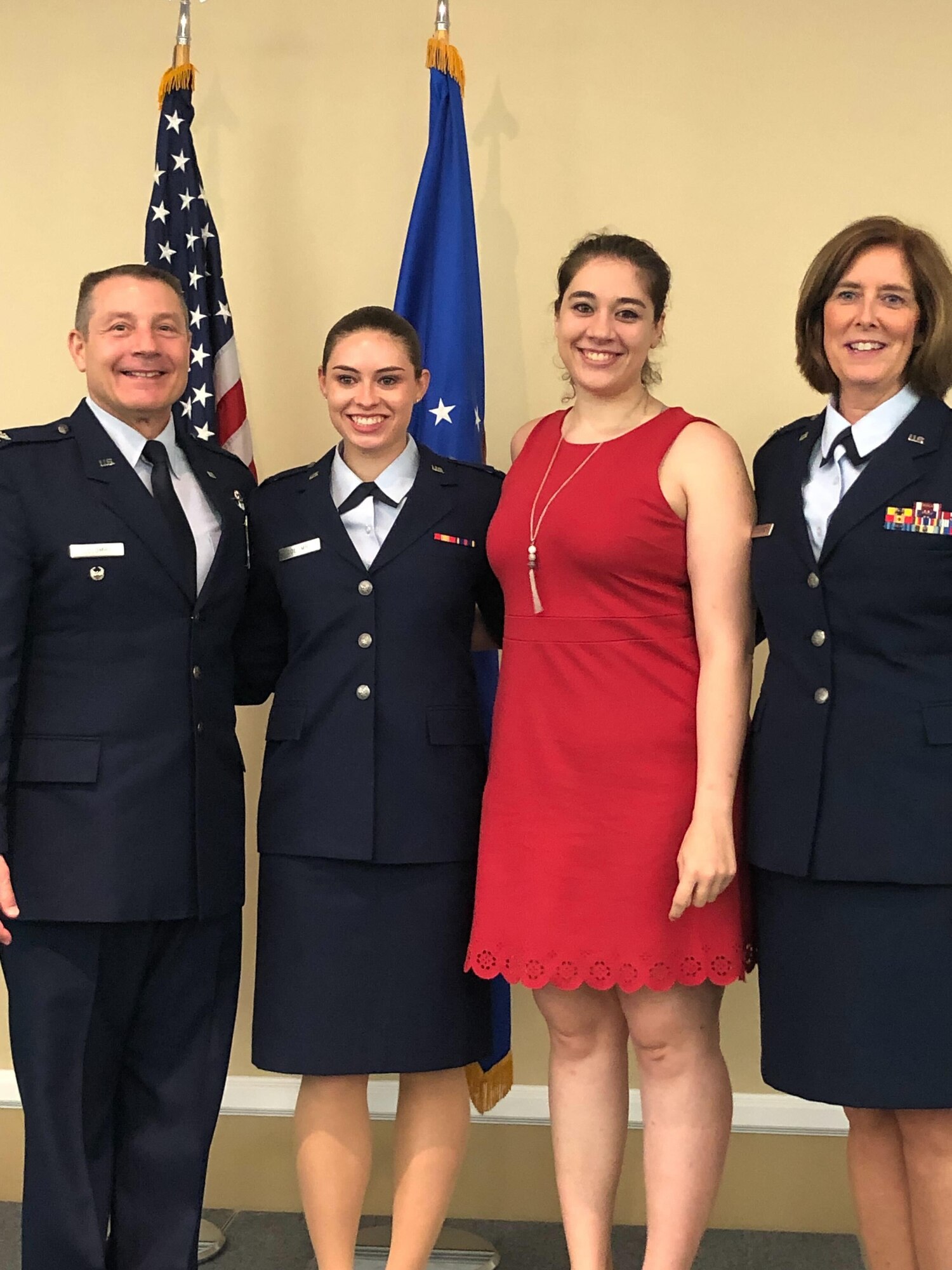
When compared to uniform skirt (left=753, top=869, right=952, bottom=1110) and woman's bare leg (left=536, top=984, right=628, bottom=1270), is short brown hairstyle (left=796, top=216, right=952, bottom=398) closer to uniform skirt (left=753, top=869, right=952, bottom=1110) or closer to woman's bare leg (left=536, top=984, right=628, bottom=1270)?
uniform skirt (left=753, top=869, right=952, bottom=1110)

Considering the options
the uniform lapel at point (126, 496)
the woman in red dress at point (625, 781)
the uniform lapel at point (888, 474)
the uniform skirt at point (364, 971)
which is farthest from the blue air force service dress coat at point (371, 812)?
the uniform lapel at point (888, 474)

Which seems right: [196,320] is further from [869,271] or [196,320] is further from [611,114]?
[869,271]

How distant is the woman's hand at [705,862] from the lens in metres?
2.04

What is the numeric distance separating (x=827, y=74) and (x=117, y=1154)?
2.68 m

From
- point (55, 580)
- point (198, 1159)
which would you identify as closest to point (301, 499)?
point (55, 580)

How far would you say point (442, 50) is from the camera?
2883 mm


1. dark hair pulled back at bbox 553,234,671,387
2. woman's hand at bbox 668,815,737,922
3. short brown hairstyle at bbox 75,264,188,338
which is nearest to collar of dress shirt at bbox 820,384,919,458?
dark hair pulled back at bbox 553,234,671,387

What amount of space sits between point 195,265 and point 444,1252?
2.20 meters

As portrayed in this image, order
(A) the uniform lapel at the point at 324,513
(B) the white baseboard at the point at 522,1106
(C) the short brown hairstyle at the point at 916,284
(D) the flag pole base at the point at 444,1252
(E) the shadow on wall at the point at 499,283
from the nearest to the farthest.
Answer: (C) the short brown hairstyle at the point at 916,284 → (A) the uniform lapel at the point at 324,513 → (D) the flag pole base at the point at 444,1252 → (B) the white baseboard at the point at 522,1106 → (E) the shadow on wall at the point at 499,283

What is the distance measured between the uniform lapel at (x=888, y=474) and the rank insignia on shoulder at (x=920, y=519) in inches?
1.0

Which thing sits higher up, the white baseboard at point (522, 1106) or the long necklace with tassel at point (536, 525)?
the long necklace with tassel at point (536, 525)

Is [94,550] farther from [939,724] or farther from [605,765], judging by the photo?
[939,724]

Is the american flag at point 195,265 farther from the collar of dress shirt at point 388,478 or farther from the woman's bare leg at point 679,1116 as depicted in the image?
the woman's bare leg at point 679,1116

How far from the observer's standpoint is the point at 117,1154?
2.34 meters
